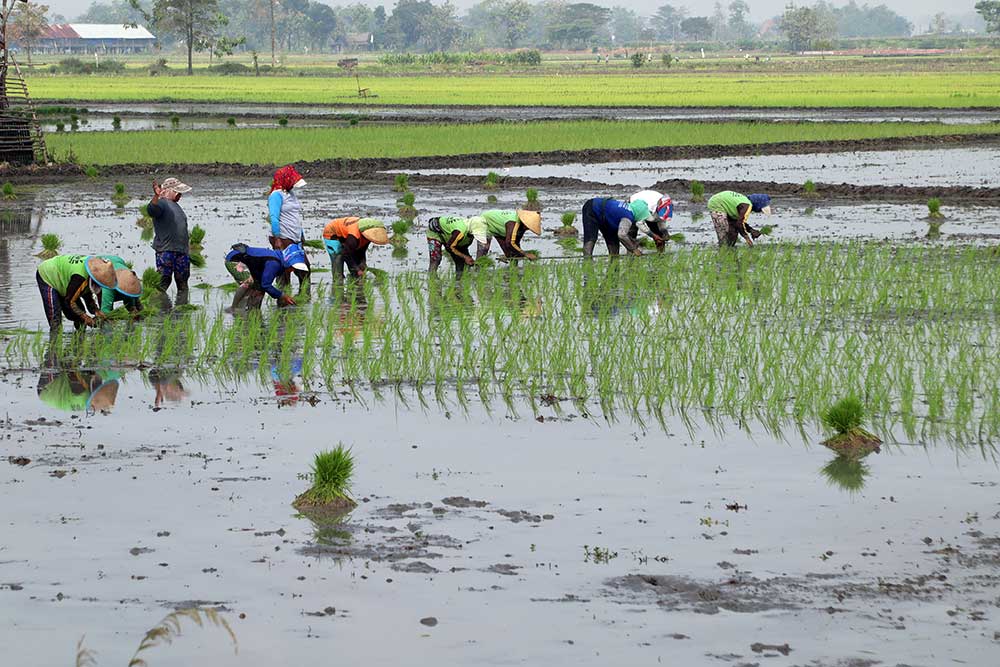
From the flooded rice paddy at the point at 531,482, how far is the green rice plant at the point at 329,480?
0.42 feet

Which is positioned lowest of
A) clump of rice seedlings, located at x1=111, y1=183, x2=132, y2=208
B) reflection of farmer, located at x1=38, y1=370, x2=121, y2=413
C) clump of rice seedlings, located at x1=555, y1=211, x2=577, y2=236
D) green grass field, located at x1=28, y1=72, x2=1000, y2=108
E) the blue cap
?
clump of rice seedlings, located at x1=111, y1=183, x2=132, y2=208

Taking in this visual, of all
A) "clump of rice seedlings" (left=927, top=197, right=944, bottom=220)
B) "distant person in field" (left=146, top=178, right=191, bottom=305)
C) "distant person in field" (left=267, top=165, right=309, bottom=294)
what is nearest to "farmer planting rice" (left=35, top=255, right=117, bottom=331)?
"distant person in field" (left=146, top=178, right=191, bottom=305)

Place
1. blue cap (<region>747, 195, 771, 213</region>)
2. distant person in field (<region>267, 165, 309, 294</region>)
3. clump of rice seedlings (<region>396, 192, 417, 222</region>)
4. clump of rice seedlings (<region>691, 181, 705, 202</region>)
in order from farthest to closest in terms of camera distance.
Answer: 1. clump of rice seedlings (<region>691, 181, 705, 202</region>)
2. clump of rice seedlings (<region>396, 192, 417, 222</region>)
3. blue cap (<region>747, 195, 771, 213</region>)
4. distant person in field (<region>267, 165, 309, 294</region>)

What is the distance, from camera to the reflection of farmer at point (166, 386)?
10188mm

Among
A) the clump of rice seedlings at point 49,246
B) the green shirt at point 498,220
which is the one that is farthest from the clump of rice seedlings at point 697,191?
the clump of rice seedlings at point 49,246

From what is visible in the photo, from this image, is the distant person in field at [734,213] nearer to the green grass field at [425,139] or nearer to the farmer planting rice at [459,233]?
the farmer planting rice at [459,233]

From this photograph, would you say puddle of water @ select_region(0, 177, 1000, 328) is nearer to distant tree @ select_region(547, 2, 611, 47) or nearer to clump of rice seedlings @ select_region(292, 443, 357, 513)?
clump of rice seedlings @ select_region(292, 443, 357, 513)

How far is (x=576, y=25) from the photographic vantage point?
18075 centimetres

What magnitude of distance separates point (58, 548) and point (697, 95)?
183ft

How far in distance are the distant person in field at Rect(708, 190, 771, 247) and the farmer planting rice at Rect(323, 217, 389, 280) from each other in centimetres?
417

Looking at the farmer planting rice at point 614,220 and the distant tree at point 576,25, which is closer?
the farmer planting rice at point 614,220

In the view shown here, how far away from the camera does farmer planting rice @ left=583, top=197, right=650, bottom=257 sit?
15695mm

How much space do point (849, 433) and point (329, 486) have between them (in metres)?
2.99

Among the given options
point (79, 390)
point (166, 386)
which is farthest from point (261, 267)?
point (79, 390)
